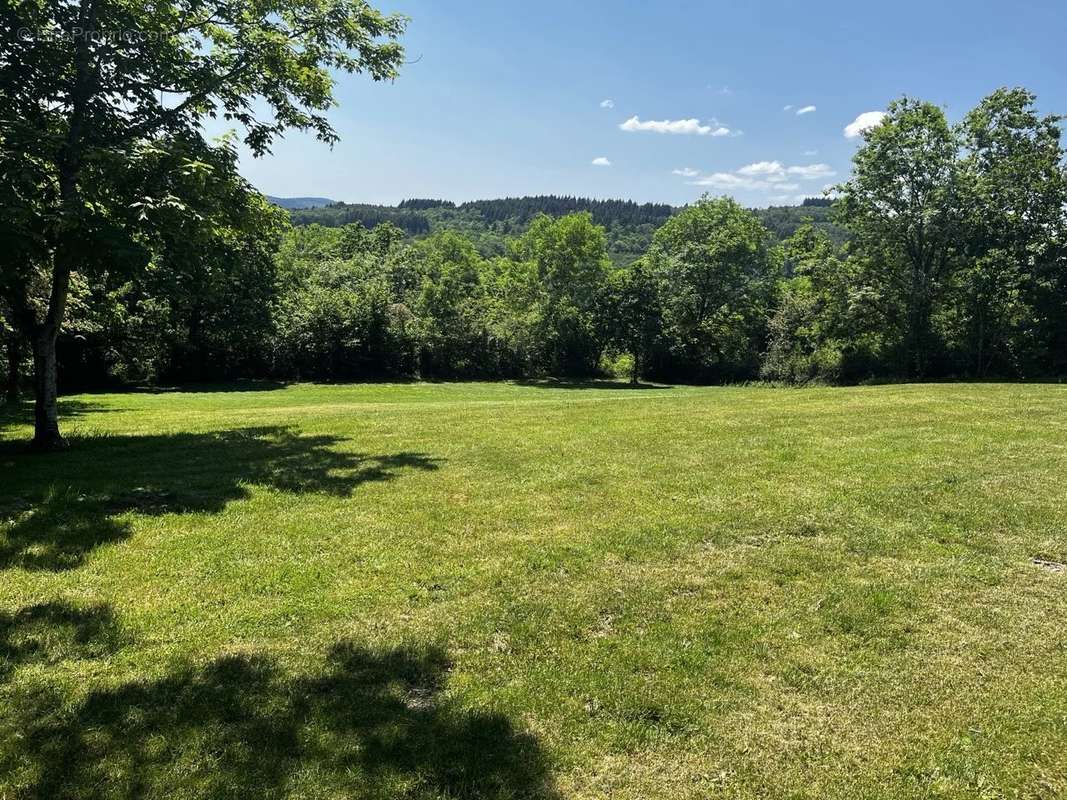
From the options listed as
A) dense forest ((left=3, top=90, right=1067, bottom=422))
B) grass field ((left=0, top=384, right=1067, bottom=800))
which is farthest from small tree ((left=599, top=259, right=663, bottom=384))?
grass field ((left=0, top=384, right=1067, bottom=800))

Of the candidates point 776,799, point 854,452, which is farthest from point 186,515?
point 854,452

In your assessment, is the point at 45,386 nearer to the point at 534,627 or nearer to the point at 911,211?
the point at 534,627

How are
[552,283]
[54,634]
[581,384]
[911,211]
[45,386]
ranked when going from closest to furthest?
[54,634], [45,386], [911,211], [581,384], [552,283]

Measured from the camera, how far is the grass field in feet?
10.1

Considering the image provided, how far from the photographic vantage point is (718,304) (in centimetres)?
4191

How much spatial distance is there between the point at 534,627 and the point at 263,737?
6.06ft

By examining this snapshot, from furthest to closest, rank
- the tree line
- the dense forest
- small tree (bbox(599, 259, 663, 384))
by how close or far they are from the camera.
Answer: small tree (bbox(599, 259, 663, 384)) < the dense forest < the tree line

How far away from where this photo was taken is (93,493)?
23.4 feet

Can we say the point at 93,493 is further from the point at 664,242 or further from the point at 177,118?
the point at 664,242

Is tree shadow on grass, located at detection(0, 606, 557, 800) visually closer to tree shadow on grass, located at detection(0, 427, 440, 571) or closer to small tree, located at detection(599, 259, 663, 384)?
tree shadow on grass, located at detection(0, 427, 440, 571)

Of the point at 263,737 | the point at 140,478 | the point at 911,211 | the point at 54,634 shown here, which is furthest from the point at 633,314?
the point at 263,737

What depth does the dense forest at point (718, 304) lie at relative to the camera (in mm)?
26672

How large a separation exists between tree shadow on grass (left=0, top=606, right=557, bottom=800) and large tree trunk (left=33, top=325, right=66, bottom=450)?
699cm

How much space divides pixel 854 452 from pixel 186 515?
9.03 meters
